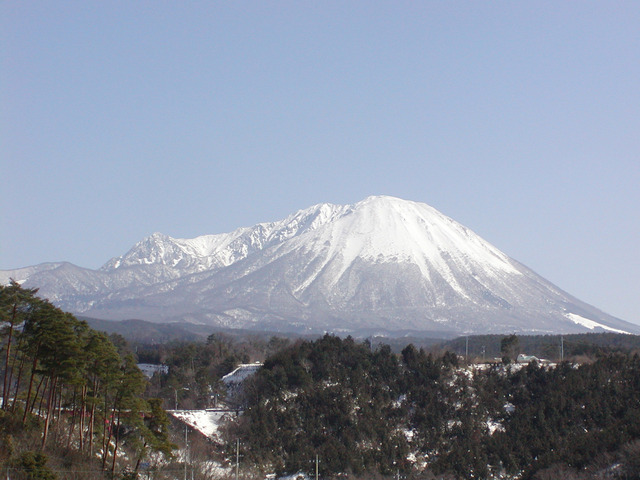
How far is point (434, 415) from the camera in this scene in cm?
5681

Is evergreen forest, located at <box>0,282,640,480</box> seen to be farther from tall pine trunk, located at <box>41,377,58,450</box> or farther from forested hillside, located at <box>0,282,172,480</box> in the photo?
tall pine trunk, located at <box>41,377,58,450</box>

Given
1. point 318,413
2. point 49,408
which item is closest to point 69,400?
point 49,408

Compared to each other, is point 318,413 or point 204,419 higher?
point 318,413

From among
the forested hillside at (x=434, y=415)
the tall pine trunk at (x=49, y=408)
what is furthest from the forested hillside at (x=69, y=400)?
the forested hillside at (x=434, y=415)

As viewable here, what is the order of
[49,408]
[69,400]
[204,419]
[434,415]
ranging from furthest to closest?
[204,419] < [434,415] < [69,400] < [49,408]

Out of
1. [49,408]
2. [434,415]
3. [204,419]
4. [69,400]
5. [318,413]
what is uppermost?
[49,408]

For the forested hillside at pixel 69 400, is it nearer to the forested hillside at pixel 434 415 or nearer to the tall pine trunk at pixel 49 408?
the tall pine trunk at pixel 49 408

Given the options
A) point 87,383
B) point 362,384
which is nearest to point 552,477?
point 362,384

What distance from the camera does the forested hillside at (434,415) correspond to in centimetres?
4931

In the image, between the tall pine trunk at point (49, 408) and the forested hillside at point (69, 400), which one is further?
the forested hillside at point (69, 400)

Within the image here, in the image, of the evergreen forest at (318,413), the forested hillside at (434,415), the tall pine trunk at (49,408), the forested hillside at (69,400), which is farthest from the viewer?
the forested hillside at (434,415)

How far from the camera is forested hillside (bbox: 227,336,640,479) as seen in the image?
49.3 meters

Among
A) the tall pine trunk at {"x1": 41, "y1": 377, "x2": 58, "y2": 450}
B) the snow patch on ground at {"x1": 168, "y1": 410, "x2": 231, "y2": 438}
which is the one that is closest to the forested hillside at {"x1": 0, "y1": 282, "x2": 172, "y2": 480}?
the tall pine trunk at {"x1": 41, "y1": 377, "x2": 58, "y2": 450}

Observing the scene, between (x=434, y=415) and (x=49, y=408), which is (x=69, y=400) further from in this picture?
(x=434, y=415)
